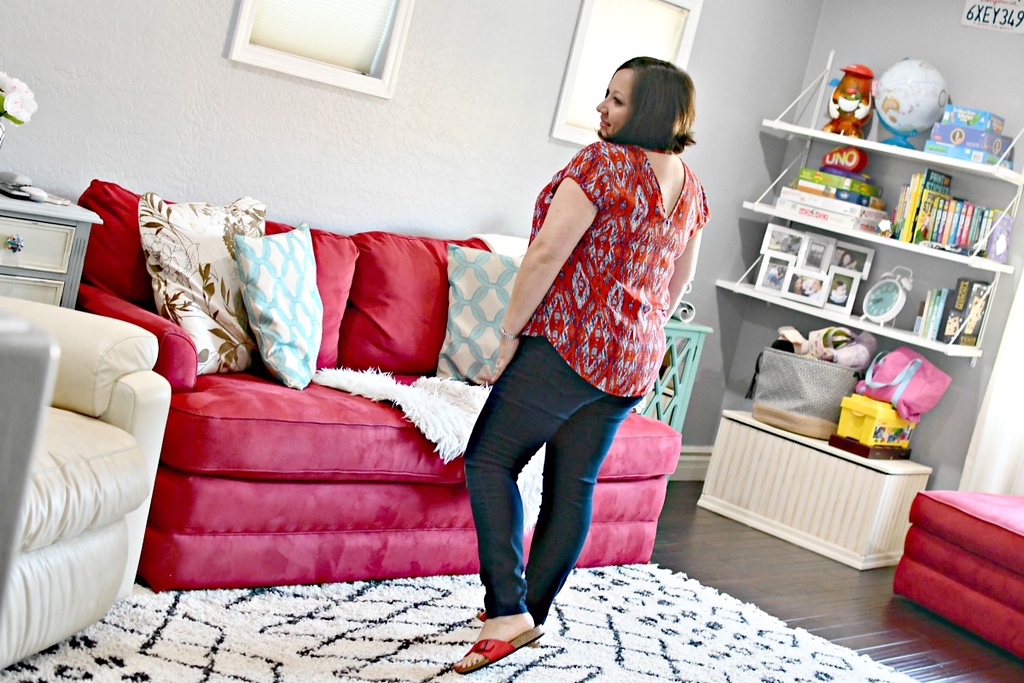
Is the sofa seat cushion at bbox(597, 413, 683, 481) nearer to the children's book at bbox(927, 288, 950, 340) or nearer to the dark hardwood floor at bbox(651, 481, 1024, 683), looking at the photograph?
the dark hardwood floor at bbox(651, 481, 1024, 683)

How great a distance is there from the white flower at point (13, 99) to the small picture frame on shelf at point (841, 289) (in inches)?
125

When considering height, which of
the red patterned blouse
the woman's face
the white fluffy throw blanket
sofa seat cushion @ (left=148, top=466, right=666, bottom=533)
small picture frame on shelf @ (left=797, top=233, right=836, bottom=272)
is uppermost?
the woman's face

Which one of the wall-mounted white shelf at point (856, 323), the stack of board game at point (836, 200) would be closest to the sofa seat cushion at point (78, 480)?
the wall-mounted white shelf at point (856, 323)

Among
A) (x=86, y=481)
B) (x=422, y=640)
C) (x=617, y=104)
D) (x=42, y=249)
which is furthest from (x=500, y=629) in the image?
(x=42, y=249)

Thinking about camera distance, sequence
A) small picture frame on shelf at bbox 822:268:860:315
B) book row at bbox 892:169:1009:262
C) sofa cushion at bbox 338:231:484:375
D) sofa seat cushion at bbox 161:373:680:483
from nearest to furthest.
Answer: sofa seat cushion at bbox 161:373:680:483 < sofa cushion at bbox 338:231:484:375 < book row at bbox 892:169:1009:262 < small picture frame on shelf at bbox 822:268:860:315

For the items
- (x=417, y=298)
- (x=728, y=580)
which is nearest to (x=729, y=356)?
(x=728, y=580)

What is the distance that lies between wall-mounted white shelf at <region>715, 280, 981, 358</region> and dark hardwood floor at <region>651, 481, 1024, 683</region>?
86cm

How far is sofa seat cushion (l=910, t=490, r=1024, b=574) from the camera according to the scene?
3336 millimetres

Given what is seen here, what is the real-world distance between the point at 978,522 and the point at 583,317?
193cm

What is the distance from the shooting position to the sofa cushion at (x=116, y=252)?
272 centimetres

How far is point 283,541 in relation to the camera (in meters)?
2.51

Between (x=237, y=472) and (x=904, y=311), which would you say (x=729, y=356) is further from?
(x=237, y=472)

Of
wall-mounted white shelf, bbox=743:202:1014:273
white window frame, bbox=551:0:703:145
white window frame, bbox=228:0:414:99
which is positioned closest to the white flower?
white window frame, bbox=228:0:414:99

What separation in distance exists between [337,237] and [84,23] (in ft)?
2.85
